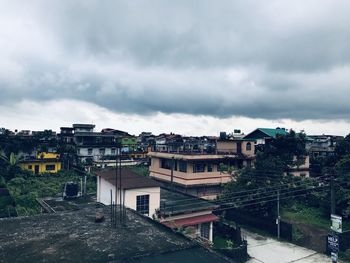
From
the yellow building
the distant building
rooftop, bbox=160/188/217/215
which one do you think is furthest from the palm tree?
rooftop, bbox=160/188/217/215

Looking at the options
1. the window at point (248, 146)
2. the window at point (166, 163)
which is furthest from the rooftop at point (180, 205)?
the window at point (248, 146)

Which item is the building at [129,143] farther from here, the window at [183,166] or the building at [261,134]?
the window at [183,166]

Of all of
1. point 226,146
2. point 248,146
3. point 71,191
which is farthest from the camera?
point 248,146

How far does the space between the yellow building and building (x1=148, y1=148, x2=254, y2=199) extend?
23883mm

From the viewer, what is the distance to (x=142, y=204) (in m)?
20.9

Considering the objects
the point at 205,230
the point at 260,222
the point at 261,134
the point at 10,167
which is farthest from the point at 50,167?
the point at 260,222

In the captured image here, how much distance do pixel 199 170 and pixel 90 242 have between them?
81.5ft

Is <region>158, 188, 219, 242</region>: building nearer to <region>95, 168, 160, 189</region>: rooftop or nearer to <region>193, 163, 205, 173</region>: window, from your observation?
<region>95, 168, 160, 189</region>: rooftop

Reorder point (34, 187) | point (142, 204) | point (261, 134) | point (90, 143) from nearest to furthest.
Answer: point (142, 204) → point (34, 187) → point (261, 134) → point (90, 143)

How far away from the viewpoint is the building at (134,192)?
20281 millimetres

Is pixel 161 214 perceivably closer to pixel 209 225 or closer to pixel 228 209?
pixel 209 225

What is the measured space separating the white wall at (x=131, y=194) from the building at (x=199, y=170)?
39.6ft

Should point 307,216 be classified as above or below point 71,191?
below

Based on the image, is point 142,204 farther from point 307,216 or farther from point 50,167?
point 50,167
